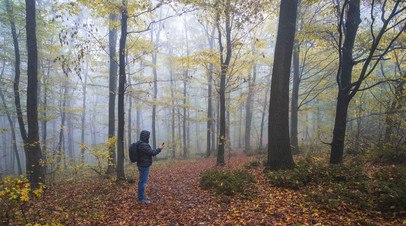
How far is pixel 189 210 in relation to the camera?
579 centimetres

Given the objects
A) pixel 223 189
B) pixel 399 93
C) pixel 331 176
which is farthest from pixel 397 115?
pixel 223 189

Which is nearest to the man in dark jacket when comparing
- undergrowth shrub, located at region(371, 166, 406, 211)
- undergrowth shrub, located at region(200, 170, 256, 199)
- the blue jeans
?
the blue jeans

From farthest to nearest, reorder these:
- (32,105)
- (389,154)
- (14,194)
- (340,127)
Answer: (32,105), (389,154), (340,127), (14,194)

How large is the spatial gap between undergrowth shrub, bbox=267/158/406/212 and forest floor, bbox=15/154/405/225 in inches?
9.4

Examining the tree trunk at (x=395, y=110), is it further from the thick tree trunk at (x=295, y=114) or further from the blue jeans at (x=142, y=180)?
the blue jeans at (x=142, y=180)

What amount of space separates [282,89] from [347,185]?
11.3 ft

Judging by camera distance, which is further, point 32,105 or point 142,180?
point 32,105

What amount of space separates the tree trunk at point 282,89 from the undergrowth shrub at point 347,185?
0.75 metres

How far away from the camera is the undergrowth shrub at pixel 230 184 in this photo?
6.39 m

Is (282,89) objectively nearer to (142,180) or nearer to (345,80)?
(345,80)

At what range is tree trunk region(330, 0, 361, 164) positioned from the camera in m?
7.22

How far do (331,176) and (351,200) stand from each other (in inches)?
59.8

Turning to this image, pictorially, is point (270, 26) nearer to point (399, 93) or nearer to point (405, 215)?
point (399, 93)

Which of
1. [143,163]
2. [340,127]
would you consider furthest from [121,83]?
[340,127]
